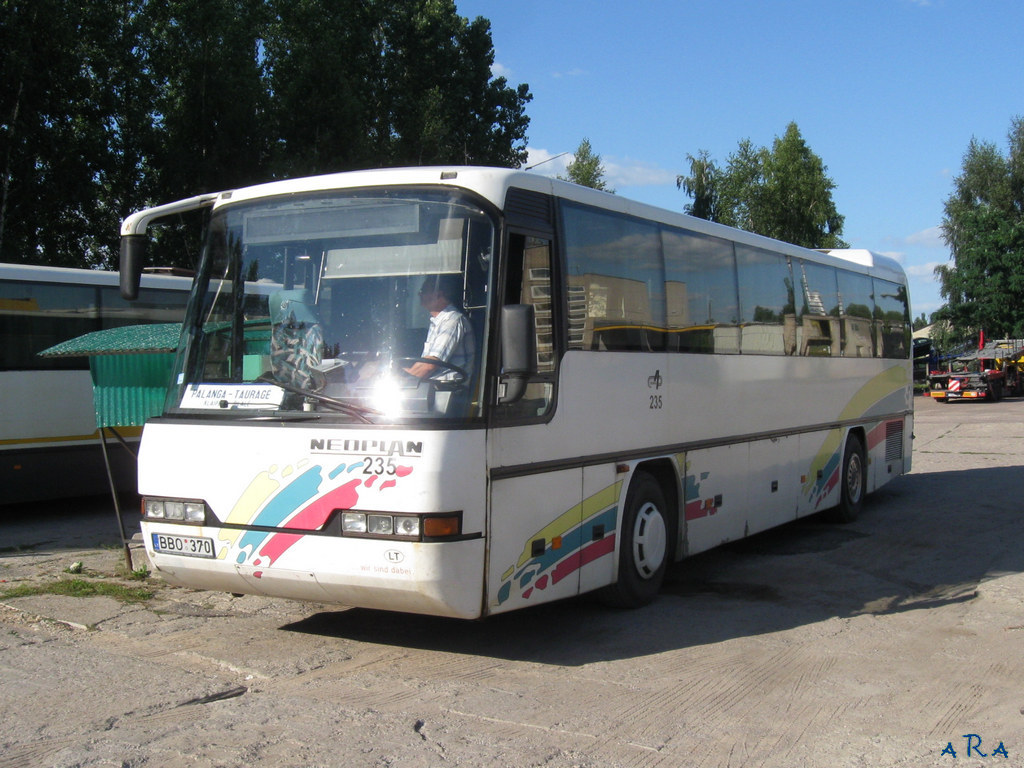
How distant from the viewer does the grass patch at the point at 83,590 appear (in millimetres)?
7902

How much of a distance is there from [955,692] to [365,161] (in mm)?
29193

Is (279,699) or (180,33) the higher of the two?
(180,33)

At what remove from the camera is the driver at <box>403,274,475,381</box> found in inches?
229

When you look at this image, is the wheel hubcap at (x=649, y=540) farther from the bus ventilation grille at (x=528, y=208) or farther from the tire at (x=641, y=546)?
the bus ventilation grille at (x=528, y=208)

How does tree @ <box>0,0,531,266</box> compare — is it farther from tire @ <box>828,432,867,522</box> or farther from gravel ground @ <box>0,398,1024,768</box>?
tire @ <box>828,432,867,522</box>

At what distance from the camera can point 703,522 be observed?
8773 millimetres

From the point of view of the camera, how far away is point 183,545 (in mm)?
6309

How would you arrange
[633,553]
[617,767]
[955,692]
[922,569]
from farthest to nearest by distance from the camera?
[922,569]
[633,553]
[955,692]
[617,767]

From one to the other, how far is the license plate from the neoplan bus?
6666mm

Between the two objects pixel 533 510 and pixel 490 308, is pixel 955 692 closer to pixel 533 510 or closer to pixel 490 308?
pixel 533 510

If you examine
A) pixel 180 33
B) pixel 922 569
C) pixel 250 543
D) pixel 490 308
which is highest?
pixel 180 33

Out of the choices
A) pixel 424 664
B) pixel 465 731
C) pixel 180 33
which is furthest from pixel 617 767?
pixel 180 33

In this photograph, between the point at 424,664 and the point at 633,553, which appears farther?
the point at 633,553

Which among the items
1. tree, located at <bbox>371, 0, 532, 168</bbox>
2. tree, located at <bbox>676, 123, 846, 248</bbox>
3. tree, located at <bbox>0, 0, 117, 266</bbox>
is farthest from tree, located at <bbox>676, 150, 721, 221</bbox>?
tree, located at <bbox>0, 0, 117, 266</bbox>
